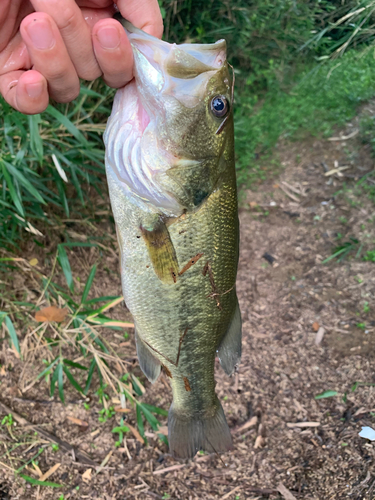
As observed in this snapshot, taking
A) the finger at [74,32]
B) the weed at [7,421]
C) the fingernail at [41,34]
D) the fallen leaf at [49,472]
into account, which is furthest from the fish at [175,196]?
the weed at [7,421]

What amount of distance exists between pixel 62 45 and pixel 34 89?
0.48 feet

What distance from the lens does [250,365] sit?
2.73 meters

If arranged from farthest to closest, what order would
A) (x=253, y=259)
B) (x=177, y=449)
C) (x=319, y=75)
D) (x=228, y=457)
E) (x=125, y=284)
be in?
(x=319, y=75)
(x=253, y=259)
(x=228, y=457)
(x=177, y=449)
(x=125, y=284)

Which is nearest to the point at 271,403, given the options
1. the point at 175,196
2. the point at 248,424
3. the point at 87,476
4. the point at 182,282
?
the point at 248,424

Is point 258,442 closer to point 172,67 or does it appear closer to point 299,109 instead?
point 172,67

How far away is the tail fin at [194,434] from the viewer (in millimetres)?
1554

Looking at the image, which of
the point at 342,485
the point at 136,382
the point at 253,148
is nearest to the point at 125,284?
the point at 136,382

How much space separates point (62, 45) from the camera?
0.96m

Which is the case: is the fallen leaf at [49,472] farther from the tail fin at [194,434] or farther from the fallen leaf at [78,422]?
the tail fin at [194,434]

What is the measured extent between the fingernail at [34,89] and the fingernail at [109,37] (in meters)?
0.22

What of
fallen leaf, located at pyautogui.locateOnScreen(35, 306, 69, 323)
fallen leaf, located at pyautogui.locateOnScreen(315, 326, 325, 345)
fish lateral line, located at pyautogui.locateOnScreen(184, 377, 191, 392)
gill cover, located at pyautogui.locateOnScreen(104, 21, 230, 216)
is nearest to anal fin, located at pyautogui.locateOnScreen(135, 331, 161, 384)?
fish lateral line, located at pyautogui.locateOnScreen(184, 377, 191, 392)

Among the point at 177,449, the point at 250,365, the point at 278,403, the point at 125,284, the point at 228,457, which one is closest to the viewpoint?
the point at 125,284

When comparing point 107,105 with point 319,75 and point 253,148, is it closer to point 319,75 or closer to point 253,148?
point 253,148

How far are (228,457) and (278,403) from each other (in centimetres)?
49
